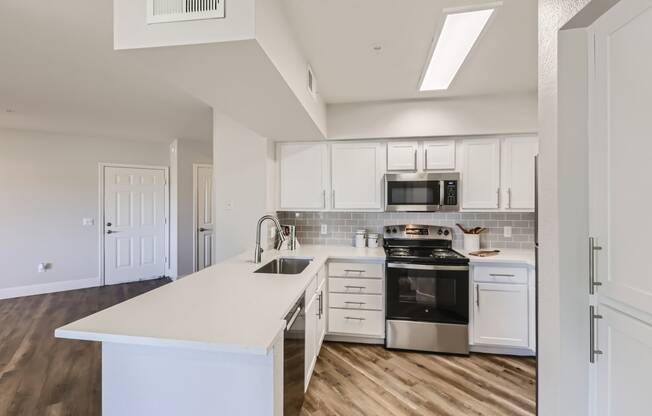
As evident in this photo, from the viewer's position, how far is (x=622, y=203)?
946mm

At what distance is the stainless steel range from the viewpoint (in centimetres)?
266

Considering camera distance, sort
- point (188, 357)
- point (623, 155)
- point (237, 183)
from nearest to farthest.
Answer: point (623, 155) → point (188, 357) → point (237, 183)

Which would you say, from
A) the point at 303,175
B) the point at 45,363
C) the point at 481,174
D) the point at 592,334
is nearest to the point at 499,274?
the point at 481,174

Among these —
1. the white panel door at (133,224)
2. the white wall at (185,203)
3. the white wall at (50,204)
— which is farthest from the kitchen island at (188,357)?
the white wall at (50,204)

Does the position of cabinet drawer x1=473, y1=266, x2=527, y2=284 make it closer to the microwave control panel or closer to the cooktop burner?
the cooktop burner

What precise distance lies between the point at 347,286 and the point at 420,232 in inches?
40.8

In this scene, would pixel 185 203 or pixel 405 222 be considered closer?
pixel 405 222

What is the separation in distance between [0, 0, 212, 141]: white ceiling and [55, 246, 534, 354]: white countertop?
1.42 meters

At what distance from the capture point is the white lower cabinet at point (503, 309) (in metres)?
2.62

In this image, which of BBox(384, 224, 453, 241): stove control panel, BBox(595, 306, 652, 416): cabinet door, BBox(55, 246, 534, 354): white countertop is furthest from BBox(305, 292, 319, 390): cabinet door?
BBox(595, 306, 652, 416): cabinet door

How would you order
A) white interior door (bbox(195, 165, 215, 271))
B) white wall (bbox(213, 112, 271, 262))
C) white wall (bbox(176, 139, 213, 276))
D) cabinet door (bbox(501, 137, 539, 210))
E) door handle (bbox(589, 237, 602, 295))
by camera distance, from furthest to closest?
white interior door (bbox(195, 165, 215, 271)), white wall (bbox(176, 139, 213, 276)), white wall (bbox(213, 112, 271, 262)), cabinet door (bbox(501, 137, 539, 210)), door handle (bbox(589, 237, 602, 295))

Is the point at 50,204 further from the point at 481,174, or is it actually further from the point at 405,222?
the point at 481,174

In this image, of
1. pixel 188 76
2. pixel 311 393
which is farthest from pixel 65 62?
pixel 311 393

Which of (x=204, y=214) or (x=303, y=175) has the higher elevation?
(x=303, y=175)
